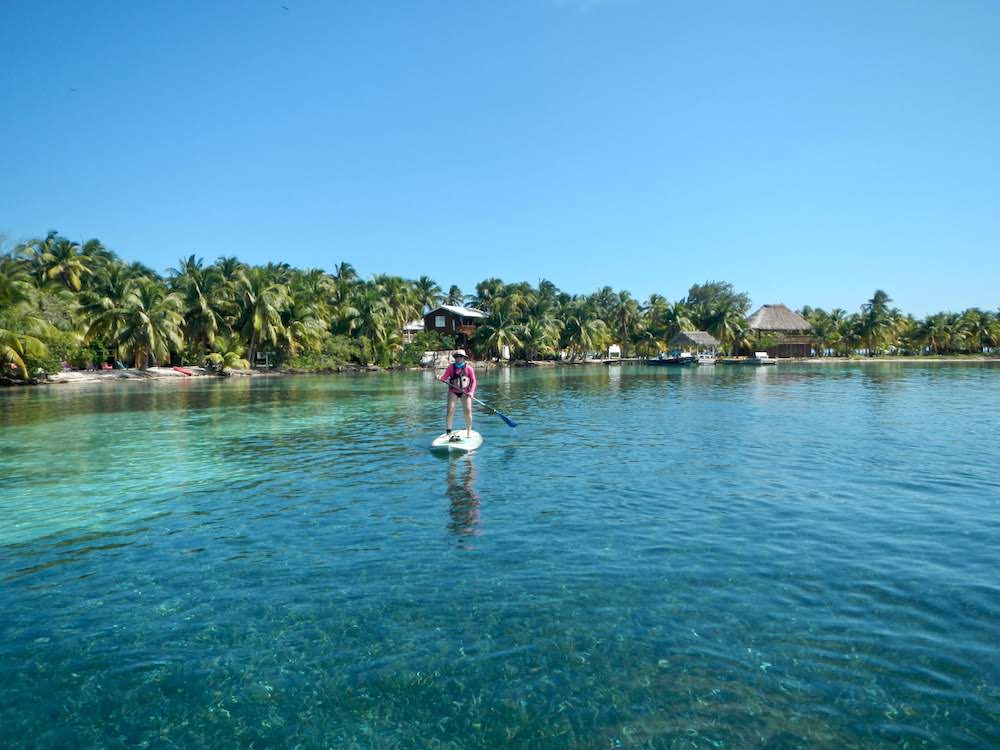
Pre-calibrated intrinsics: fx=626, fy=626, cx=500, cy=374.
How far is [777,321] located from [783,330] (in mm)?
1898

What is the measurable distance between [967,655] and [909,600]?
1.35 metres

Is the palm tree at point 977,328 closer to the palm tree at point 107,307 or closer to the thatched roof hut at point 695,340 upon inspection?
the thatched roof hut at point 695,340

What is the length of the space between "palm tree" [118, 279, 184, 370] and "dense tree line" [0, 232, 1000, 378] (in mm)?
128

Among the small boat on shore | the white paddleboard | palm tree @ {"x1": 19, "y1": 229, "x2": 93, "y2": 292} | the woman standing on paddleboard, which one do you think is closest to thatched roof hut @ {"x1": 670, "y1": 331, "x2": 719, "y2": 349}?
the small boat on shore

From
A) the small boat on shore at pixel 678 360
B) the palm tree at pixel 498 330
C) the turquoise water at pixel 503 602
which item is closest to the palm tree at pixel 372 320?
the palm tree at pixel 498 330

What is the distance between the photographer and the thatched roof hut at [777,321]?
108938mm

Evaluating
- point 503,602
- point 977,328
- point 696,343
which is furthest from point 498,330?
point 977,328

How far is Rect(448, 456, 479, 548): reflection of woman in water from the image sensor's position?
34.2 feet

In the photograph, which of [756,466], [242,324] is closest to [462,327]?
[242,324]

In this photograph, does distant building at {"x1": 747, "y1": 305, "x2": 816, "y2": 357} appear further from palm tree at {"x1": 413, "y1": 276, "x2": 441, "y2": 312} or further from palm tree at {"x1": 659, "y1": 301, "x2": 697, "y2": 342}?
palm tree at {"x1": 413, "y1": 276, "x2": 441, "y2": 312}

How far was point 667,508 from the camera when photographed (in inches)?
455

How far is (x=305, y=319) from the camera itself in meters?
69.6

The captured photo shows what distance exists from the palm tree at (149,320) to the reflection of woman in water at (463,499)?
171 feet

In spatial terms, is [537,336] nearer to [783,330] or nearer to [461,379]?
[783,330]
